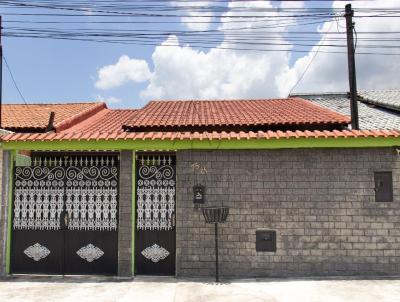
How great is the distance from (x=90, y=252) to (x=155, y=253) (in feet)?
4.32

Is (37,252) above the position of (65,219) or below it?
below

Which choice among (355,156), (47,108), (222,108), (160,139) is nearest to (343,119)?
(355,156)

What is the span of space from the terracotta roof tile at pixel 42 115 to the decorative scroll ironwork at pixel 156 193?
4.93m

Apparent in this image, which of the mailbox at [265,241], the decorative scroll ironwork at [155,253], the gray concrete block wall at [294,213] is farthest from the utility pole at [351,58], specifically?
the decorative scroll ironwork at [155,253]

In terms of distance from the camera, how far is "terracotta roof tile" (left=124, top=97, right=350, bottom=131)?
10086mm

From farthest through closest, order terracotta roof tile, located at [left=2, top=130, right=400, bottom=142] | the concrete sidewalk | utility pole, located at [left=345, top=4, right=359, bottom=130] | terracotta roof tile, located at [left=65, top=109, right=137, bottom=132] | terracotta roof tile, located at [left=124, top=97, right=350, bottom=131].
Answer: terracotta roof tile, located at [left=65, top=109, right=137, bottom=132] → utility pole, located at [left=345, top=4, right=359, bottom=130] → terracotta roof tile, located at [left=124, top=97, right=350, bottom=131] → terracotta roof tile, located at [left=2, top=130, right=400, bottom=142] → the concrete sidewalk

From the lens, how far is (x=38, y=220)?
8.08 m

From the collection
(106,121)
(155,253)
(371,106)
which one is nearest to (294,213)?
(155,253)

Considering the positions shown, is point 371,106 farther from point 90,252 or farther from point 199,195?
point 90,252

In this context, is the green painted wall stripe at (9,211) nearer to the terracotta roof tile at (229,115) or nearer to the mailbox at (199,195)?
the terracotta roof tile at (229,115)

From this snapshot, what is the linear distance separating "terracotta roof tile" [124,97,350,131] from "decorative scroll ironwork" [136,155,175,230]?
2072 millimetres

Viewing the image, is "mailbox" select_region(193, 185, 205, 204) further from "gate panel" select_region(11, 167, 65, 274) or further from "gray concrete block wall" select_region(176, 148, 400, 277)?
"gate panel" select_region(11, 167, 65, 274)

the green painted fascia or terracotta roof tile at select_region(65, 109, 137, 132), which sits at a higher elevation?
terracotta roof tile at select_region(65, 109, 137, 132)

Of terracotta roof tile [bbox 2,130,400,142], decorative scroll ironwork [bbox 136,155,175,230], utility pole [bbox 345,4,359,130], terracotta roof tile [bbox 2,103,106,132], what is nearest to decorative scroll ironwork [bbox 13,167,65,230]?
terracotta roof tile [bbox 2,130,400,142]
